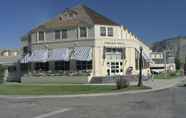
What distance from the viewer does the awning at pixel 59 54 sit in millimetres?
48569

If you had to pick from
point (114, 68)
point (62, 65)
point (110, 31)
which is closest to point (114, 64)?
point (114, 68)

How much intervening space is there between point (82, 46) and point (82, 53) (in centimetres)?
135

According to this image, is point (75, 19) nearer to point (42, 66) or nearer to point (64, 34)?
point (64, 34)

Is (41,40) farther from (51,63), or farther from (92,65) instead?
(92,65)

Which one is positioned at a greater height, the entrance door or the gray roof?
the gray roof

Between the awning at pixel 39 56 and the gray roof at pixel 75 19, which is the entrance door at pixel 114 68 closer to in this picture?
the gray roof at pixel 75 19

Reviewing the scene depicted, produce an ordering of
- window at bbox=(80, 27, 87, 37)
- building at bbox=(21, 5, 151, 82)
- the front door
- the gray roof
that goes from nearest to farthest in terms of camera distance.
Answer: building at bbox=(21, 5, 151, 82)
the front door
window at bbox=(80, 27, 87, 37)
the gray roof

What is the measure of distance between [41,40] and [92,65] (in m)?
9.47

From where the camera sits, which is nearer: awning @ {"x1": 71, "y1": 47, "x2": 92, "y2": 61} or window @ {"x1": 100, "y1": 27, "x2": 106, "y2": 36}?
awning @ {"x1": 71, "y1": 47, "x2": 92, "y2": 61}

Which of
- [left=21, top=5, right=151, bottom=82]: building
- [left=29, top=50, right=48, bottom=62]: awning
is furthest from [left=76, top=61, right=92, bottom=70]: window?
[left=29, top=50, right=48, bottom=62]: awning

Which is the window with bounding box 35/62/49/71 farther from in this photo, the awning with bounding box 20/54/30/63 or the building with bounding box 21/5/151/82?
the awning with bounding box 20/54/30/63

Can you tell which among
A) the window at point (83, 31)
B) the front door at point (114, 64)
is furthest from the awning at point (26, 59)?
the front door at point (114, 64)

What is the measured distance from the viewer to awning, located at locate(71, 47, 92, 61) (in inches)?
1868

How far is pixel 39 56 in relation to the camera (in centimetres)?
5112
